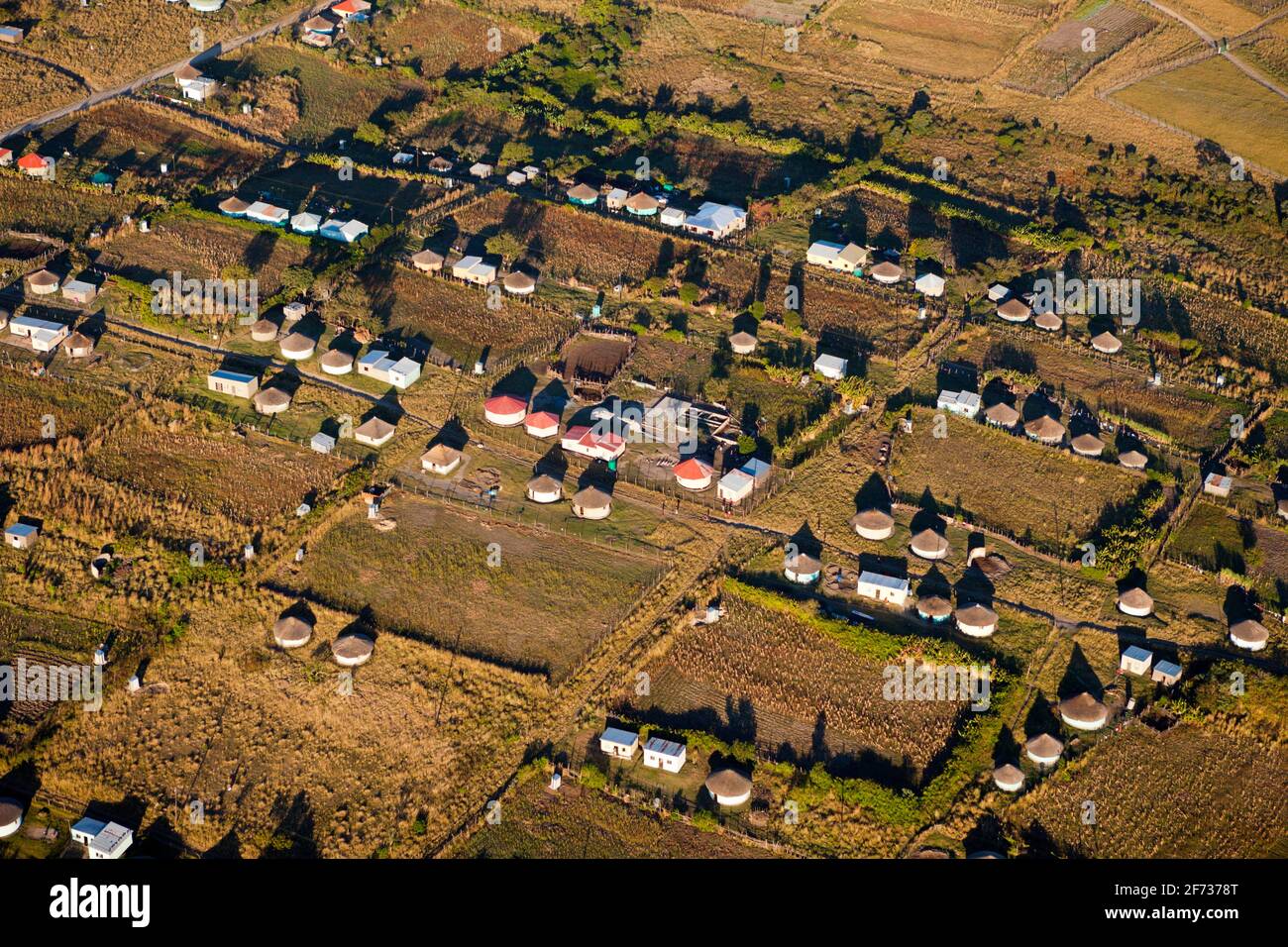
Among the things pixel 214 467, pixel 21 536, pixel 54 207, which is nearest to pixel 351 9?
pixel 54 207

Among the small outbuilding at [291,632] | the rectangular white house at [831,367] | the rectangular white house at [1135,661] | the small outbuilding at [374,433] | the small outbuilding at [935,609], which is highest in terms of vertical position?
the rectangular white house at [831,367]

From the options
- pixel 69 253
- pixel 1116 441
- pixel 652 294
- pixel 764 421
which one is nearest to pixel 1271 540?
pixel 1116 441

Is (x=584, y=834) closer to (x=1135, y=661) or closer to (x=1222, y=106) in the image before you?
(x=1135, y=661)

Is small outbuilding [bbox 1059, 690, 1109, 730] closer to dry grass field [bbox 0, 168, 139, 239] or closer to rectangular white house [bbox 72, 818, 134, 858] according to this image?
rectangular white house [bbox 72, 818, 134, 858]

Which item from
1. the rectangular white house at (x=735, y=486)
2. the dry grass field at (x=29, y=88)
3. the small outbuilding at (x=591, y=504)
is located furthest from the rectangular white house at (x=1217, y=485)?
the dry grass field at (x=29, y=88)

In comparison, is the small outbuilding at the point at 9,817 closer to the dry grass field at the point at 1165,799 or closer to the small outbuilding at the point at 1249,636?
the dry grass field at the point at 1165,799

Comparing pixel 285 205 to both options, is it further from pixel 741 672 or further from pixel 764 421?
pixel 741 672

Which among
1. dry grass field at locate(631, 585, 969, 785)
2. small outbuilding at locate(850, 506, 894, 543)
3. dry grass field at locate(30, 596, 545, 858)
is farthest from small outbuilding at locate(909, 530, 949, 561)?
dry grass field at locate(30, 596, 545, 858)
